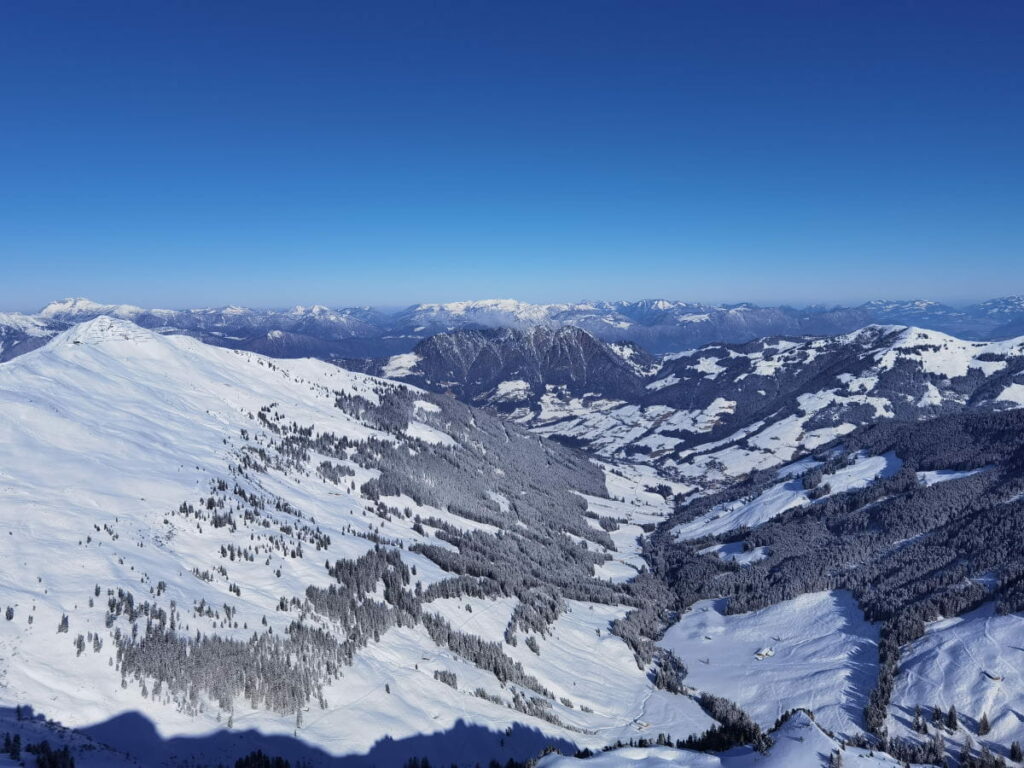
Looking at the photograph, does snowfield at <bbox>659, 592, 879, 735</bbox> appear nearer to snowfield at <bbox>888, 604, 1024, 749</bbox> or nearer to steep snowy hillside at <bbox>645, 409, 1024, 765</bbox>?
steep snowy hillside at <bbox>645, 409, 1024, 765</bbox>

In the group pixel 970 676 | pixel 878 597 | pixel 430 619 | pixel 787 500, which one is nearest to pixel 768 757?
Result: pixel 970 676

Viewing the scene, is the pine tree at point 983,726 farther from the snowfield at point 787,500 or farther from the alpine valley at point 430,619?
the snowfield at point 787,500

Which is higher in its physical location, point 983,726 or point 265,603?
point 265,603

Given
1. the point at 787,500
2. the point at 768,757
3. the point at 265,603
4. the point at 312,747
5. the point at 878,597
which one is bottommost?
the point at 787,500

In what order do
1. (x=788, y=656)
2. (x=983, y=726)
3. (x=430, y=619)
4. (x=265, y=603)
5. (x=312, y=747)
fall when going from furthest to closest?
(x=788, y=656), (x=430, y=619), (x=265, y=603), (x=983, y=726), (x=312, y=747)

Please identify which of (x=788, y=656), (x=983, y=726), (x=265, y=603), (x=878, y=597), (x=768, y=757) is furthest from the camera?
(x=878, y=597)

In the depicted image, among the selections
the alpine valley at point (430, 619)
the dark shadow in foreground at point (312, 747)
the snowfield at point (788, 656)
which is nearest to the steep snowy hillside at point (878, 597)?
the snowfield at point (788, 656)

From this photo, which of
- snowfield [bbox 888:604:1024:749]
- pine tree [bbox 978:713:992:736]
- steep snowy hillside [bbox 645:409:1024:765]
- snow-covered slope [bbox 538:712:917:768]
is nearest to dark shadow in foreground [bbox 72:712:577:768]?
snow-covered slope [bbox 538:712:917:768]

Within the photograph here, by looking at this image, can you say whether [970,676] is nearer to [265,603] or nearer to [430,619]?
[430,619]

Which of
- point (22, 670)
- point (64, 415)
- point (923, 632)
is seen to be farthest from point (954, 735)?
point (64, 415)
